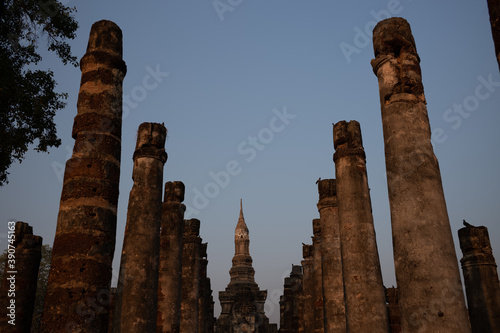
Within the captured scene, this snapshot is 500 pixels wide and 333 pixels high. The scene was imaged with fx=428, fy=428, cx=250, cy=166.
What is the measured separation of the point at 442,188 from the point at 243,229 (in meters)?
61.6

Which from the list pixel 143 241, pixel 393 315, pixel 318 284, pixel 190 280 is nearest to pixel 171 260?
pixel 143 241

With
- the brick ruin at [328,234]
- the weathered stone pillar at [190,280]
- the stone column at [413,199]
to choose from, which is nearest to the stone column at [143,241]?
the brick ruin at [328,234]

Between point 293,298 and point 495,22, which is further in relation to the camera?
point 293,298

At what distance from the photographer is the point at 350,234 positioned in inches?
434

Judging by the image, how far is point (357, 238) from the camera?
10922 millimetres

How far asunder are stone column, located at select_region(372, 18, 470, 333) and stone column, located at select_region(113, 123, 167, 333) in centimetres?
655

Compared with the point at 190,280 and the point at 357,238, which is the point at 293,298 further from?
the point at 357,238

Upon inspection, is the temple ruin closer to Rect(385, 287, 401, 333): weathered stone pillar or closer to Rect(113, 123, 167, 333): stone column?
Rect(385, 287, 401, 333): weathered stone pillar

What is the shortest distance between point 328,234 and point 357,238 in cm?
351

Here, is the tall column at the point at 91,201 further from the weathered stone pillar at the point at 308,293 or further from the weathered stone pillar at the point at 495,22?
the weathered stone pillar at the point at 308,293

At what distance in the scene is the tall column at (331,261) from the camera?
13.1 meters

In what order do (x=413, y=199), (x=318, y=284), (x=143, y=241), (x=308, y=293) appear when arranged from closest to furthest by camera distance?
(x=413, y=199)
(x=143, y=241)
(x=318, y=284)
(x=308, y=293)

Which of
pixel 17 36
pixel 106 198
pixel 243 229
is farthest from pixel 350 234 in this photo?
pixel 243 229

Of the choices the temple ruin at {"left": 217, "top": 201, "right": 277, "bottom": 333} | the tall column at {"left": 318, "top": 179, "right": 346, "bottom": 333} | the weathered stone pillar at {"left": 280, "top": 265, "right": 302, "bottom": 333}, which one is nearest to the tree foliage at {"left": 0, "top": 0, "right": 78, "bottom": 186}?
the tall column at {"left": 318, "top": 179, "right": 346, "bottom": 333}
